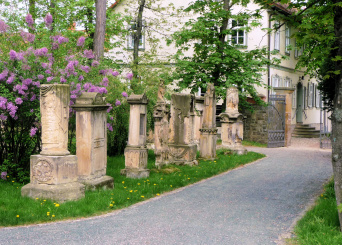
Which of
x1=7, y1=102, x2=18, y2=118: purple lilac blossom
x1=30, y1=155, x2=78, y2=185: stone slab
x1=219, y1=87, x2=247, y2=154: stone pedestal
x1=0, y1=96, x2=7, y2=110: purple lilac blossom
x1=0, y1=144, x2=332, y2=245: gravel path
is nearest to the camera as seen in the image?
x1=0, y1=144, x2=332, y2=245: gravel path

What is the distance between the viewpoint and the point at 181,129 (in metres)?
13.0

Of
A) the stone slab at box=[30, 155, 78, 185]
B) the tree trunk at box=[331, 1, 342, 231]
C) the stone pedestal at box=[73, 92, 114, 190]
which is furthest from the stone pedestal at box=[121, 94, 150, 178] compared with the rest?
the tree trunk at box=[331, 1, 342, 231]

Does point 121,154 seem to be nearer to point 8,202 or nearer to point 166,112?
point 166,112

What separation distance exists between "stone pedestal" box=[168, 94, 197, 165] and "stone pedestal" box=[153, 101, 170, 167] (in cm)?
70

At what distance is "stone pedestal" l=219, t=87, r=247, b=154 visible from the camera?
1719cm

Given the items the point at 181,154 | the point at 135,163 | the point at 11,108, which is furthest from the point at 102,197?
the point at 181,154

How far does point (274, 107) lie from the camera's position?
73.0ft

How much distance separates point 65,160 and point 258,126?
1625 centimetres

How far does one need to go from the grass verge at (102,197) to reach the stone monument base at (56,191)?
13 centimetres

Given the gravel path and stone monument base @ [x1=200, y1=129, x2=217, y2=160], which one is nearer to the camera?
the gravel path

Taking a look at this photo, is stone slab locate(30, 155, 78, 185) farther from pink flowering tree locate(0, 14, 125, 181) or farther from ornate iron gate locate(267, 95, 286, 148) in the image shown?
ornate iron gate locate(267, 95, 286, 148)

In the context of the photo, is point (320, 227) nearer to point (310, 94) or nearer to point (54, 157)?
point (54, 157)

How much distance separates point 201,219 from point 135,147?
4.12m

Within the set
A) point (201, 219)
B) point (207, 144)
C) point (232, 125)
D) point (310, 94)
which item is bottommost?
point (201, 219)
